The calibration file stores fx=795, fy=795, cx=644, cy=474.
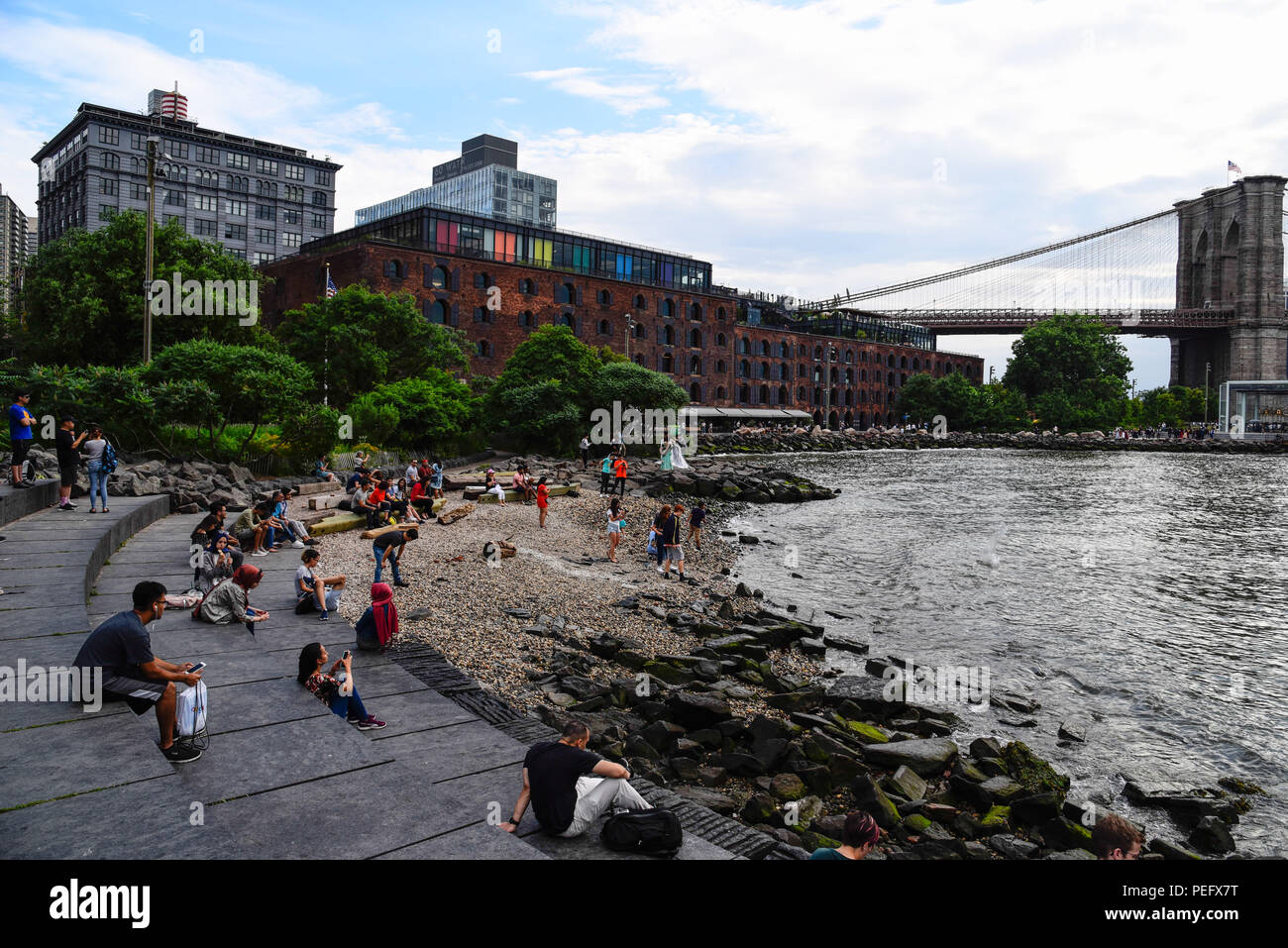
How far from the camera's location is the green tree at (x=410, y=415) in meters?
40.8

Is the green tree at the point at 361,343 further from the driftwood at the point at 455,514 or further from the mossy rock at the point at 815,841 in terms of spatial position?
the mossy rock at the point at 815,841

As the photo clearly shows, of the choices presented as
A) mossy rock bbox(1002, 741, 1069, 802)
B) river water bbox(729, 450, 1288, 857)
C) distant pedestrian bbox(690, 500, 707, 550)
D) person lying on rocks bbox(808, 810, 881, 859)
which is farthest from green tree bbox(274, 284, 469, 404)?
person lying on rocks bbox(808, 810, 881, 859)

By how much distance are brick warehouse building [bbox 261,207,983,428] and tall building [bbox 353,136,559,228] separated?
Result: 92853mm

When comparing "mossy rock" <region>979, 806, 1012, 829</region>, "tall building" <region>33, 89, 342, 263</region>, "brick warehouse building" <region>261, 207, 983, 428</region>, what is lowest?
"mossy rock" <region>979, 806, 1012, 829</region>

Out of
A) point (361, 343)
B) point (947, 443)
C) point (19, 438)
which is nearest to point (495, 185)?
point (947, 443)

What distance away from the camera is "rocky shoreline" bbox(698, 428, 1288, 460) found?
82.4 m

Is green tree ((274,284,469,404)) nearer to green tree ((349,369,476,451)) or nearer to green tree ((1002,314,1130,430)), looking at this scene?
green tree ((349,369,476,451))

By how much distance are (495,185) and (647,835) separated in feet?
620

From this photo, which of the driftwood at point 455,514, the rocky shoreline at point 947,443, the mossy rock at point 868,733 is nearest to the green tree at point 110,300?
the driftwood at point 455,514

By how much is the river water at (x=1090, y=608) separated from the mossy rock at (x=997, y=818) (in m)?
1.69

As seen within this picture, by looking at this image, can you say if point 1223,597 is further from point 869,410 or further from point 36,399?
point 869,410

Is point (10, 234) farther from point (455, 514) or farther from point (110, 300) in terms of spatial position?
point (455, 514)
